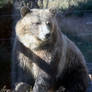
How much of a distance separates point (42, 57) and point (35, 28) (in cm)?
48

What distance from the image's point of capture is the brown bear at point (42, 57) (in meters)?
4.70

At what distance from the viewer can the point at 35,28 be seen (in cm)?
466

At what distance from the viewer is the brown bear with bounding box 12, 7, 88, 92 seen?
15.4 ft

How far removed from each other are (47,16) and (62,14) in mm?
1306

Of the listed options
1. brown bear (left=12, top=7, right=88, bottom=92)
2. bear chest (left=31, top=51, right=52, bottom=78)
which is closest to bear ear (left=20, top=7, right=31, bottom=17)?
brown bear (left=12, top=7, right=88, bottom=92)

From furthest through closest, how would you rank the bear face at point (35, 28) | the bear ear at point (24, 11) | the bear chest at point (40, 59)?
the bear chest at point (40, 59), the bear ear at point (24, 11), the bear face at point (35, 28)

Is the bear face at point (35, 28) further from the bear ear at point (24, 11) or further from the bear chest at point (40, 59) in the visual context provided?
the bear chest at point (40, 59)

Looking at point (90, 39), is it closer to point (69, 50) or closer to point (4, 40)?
point (69, 50)

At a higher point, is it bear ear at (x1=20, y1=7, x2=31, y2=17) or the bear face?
bear ear at (x1=20, y1=7, x2=31, y2=17)

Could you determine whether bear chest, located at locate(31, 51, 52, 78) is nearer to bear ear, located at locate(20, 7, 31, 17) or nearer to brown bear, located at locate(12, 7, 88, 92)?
brown bear, located at locate(12, 7, 88, 92)

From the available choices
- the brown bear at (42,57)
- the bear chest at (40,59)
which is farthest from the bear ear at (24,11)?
the bear chest at (40,59)

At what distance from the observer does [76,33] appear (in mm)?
6227

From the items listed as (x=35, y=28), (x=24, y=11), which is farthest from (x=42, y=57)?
(x=24, y=11)

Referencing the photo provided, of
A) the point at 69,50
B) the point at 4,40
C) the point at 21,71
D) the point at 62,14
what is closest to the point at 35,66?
the point at 21,71
